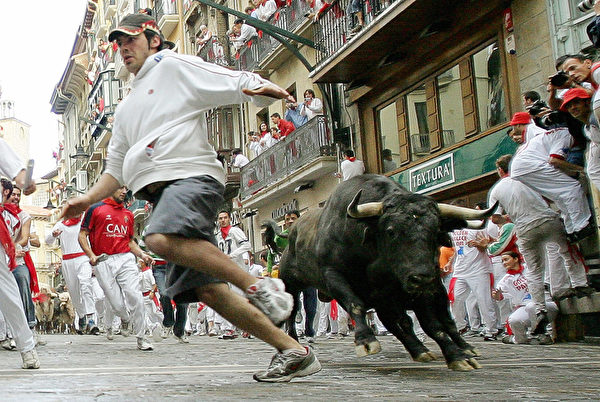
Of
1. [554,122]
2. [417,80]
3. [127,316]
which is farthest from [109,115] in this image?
[554,122]

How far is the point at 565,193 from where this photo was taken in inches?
386

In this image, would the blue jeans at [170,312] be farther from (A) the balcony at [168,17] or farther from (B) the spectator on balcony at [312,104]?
(A) the balcony at [168,17]

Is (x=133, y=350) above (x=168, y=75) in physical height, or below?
below

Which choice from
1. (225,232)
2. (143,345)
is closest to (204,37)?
(225,232)

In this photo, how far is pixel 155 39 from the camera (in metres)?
5.64

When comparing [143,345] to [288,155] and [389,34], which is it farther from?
[288,155]

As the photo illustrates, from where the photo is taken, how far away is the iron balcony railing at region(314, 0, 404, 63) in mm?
20844

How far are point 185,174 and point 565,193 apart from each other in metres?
5.71

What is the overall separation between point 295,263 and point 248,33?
889 inches

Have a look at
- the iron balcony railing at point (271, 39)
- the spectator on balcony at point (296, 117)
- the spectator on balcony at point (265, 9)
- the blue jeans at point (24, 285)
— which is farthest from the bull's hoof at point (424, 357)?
the spectator on balcony at point (265, 9)

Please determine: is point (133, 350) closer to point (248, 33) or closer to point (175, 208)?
point (175, 208)

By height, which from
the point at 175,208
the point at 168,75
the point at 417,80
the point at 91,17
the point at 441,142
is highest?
the point at 91,17

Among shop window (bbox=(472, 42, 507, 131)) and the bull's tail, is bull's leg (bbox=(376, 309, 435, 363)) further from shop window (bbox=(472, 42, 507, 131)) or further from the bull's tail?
shop window (bbox=(472, 42, 507, 131))

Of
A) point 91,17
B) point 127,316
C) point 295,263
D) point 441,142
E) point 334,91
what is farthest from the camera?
point 91,17
